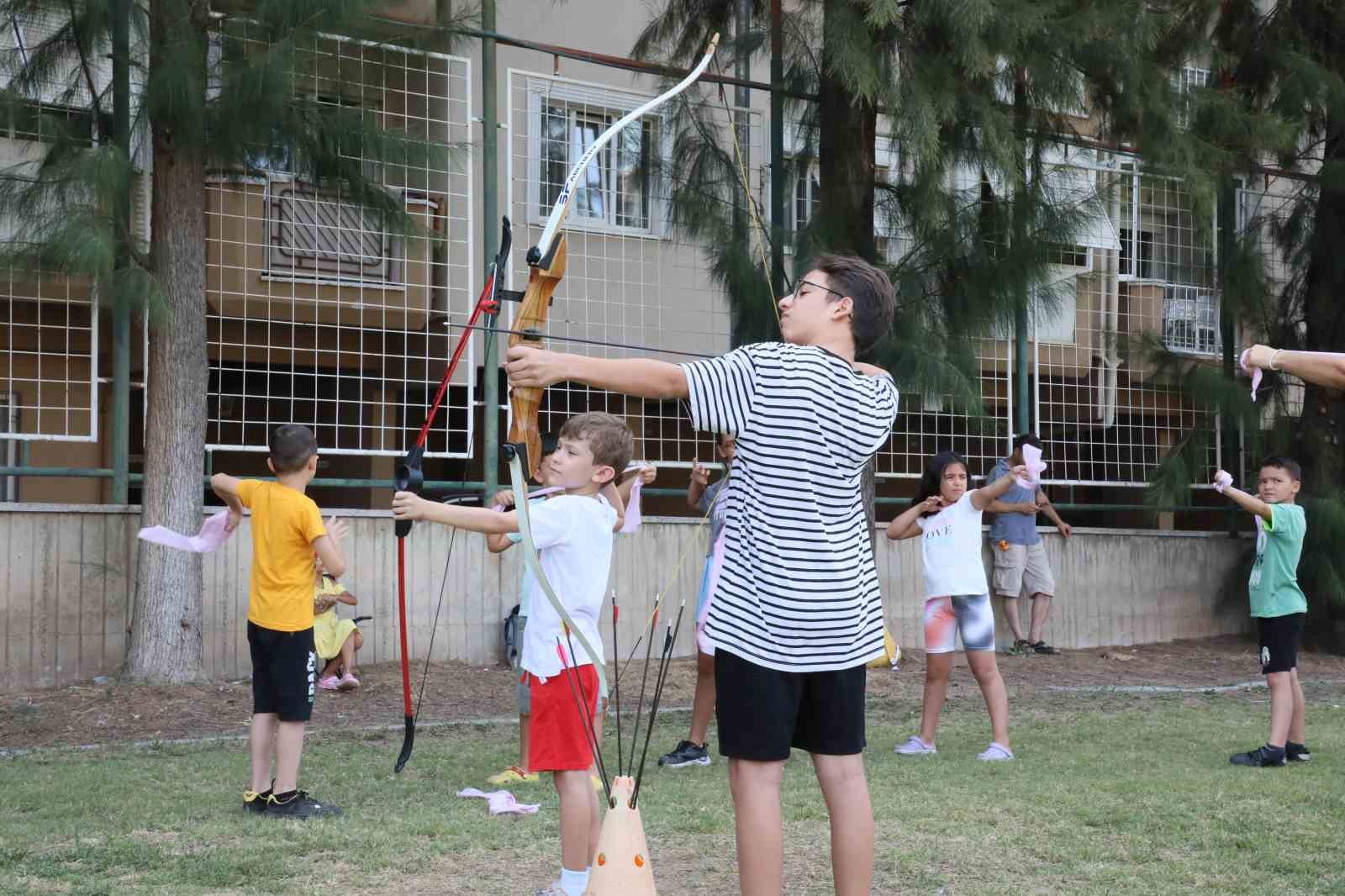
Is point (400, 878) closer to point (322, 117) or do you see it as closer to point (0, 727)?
point (0, 727)

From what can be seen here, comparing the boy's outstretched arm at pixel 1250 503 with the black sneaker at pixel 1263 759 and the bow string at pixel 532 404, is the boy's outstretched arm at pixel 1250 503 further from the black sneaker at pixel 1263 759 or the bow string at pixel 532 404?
the bow string at pixel 532 404

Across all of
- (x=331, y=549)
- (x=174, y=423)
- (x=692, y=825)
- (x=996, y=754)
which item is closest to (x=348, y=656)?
(x=174, y=423)

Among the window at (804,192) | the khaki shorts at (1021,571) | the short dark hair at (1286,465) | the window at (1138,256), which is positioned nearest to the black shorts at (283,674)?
the short dark hair at (1286,465)

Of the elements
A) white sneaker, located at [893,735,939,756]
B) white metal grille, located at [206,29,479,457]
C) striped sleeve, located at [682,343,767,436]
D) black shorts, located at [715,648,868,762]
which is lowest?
white sneaker, located at [893,735,939,756]

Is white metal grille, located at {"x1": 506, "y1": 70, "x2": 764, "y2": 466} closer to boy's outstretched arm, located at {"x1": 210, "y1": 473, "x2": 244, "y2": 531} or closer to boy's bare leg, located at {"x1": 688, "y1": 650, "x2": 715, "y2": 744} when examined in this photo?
boy's bare leg, located at {"x1": 688, "y1": 650, "x2": 715, "y2": 744}

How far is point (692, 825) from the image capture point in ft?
16.4

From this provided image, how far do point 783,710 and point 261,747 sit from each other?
2706 mm

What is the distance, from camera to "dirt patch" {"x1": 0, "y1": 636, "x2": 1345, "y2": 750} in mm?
7590

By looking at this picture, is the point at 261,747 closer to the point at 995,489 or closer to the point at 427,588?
the point at 995,489

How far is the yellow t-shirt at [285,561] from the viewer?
17.2ft

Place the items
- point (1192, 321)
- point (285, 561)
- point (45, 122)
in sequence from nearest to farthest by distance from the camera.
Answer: point (285, 561) < point (45, 122) < point (1192, 321)

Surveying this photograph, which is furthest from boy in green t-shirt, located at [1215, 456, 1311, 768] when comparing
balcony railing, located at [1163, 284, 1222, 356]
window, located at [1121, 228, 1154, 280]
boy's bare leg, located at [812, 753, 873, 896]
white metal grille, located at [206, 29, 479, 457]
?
window, located at [1121, 228, 1154, 280]

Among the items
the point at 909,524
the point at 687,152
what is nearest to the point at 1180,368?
the point at 687,152

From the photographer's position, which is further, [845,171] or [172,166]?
[845,171]
